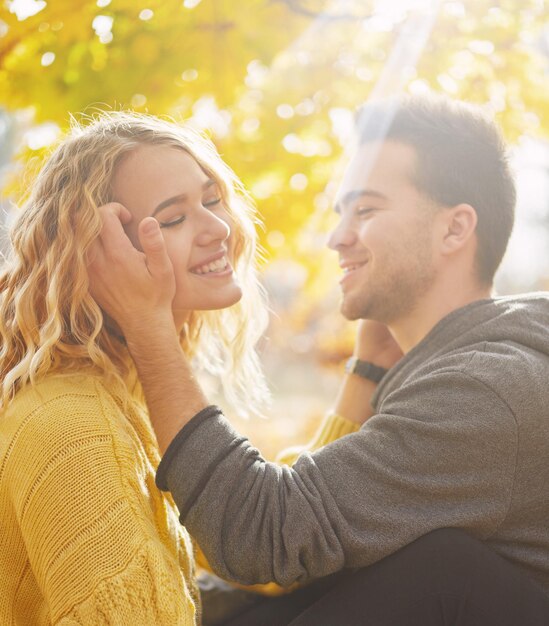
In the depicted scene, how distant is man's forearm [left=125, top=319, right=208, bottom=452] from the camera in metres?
1.95

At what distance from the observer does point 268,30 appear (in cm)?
263

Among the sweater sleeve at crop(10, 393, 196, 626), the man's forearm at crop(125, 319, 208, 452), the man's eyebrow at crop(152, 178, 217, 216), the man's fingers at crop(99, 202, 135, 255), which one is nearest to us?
Result: the sweater sleeve at crop(10, 393, 196, 626)

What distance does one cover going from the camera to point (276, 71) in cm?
306

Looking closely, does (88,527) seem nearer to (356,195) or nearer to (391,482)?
(391,482)

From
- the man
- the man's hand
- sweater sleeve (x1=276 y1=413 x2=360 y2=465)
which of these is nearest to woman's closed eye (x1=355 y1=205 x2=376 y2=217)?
the man

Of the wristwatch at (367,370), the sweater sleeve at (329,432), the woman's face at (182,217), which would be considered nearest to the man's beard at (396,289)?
the wristwatch at (367,370)

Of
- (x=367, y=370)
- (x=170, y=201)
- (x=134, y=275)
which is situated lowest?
(x=367, y=370)

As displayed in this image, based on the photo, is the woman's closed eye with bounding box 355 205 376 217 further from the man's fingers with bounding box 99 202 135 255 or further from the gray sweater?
the man's fingers with bounding box 99 202 135 255

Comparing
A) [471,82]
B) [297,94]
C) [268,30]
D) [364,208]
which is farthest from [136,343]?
[471,82]

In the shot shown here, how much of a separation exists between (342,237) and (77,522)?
1433 millimetres

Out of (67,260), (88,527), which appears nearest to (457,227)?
(67,260)

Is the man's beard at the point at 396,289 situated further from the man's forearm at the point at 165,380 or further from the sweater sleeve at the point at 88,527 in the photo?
the sweater sleeve at the point at 88,527

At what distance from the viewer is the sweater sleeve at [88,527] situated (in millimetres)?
1700

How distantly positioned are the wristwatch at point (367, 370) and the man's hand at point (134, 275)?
1.06m
